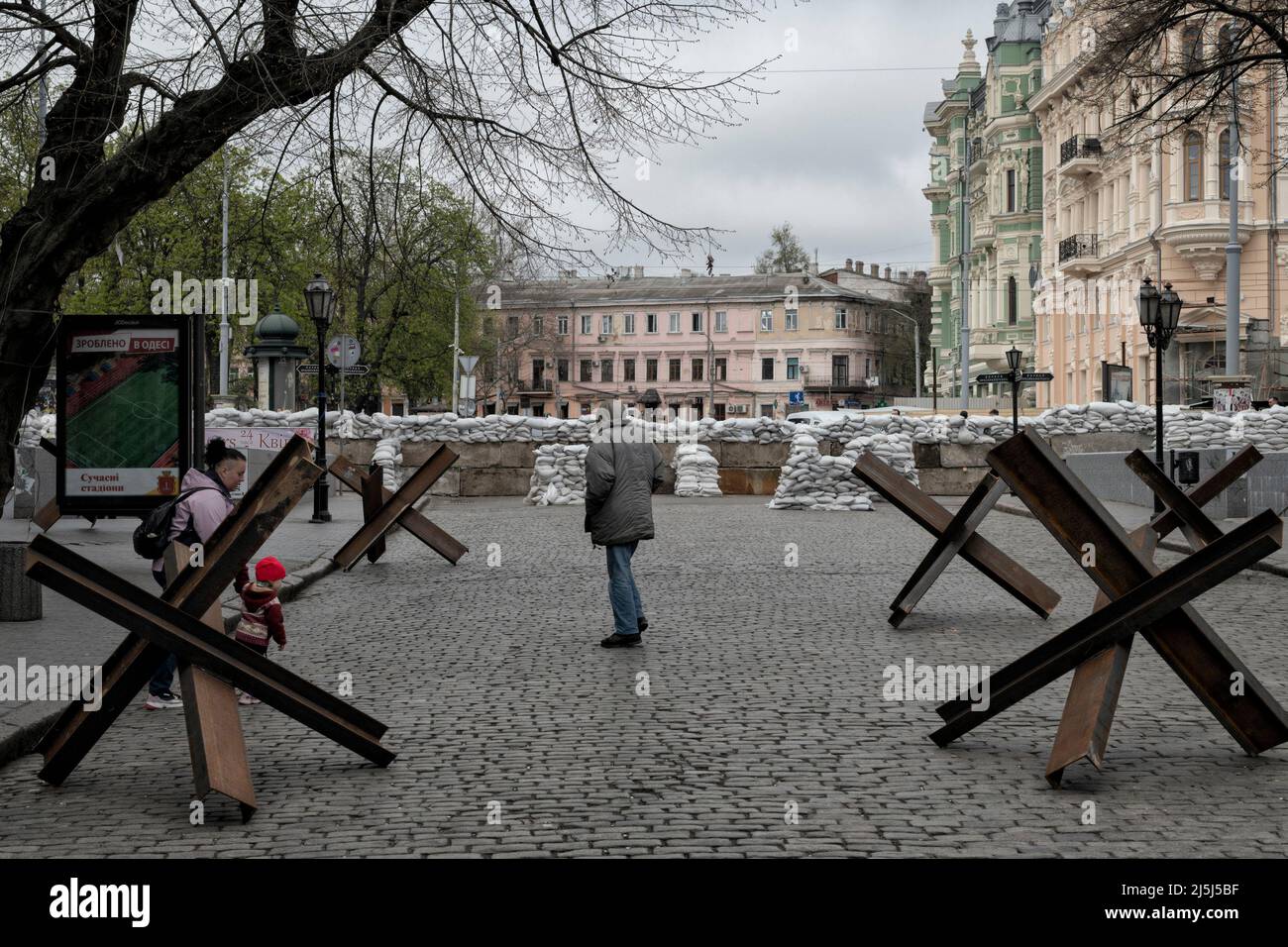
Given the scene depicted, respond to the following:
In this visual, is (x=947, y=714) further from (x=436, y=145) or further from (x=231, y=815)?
(x=436, y=145)

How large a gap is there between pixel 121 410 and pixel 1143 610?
11.0 m

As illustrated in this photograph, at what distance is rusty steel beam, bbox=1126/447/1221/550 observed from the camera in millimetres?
8328

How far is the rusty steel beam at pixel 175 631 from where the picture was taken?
593cm

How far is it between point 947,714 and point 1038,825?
1544mm

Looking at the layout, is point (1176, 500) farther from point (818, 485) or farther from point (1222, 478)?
point (818, 485)

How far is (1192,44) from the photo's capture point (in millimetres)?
18172

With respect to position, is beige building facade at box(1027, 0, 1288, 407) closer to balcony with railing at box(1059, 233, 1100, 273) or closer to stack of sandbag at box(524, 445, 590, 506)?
balcony with railing at box(1059, 233, 1100, 273)

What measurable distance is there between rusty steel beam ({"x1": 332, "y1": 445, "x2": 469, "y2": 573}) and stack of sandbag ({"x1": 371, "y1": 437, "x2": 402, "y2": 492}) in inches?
655

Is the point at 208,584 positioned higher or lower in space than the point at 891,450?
lower

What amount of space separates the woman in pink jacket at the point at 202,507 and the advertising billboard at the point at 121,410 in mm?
6614

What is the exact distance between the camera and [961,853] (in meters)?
5.20

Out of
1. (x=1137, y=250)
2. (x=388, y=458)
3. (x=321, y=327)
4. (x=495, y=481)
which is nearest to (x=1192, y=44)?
(x=321, y=327)

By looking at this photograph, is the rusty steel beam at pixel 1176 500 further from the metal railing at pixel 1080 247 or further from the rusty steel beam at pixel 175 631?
the metal railing at pixel 1080 247

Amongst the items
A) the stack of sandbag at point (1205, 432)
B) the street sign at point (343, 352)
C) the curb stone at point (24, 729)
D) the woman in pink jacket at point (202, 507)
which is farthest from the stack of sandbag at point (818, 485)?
the curb stone at point (24, 729)
